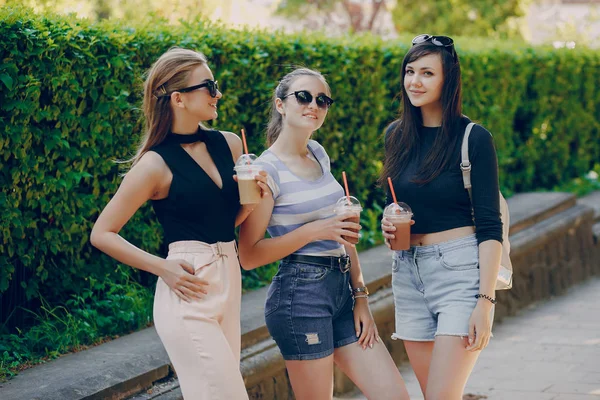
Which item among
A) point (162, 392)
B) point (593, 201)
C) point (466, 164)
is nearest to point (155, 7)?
point (593, 201)

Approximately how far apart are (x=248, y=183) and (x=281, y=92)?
0.54 meters

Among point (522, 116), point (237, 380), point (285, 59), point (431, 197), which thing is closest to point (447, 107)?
point (431, 197)

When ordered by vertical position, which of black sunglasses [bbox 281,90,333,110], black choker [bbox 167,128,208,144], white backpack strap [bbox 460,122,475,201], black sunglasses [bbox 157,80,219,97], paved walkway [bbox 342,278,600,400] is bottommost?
paved walkway [bbox 342,278,600,400]

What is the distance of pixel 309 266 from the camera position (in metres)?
3.76

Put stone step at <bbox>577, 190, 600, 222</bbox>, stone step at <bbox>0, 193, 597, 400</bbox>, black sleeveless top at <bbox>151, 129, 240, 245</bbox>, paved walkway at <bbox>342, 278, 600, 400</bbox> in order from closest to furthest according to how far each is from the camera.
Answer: black sleeveless top at <bbox>151, 129, 240, 245</bbox>
stone step at <bbox>0, 193, 597, 400</bbox>
paved walkway at <bbox>342, 278, 600, 400</bbox>
stone step at <bbox>577, 190, 600, 222</bbox>

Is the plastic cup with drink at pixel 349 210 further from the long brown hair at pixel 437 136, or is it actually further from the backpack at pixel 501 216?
the backpack at pixel 501 216

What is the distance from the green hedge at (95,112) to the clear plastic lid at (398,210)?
2.25m

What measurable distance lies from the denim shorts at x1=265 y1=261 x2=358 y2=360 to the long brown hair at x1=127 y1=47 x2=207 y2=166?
0.75 m

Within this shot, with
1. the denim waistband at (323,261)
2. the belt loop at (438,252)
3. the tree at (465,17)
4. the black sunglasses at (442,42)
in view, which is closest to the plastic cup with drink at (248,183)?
the denim waistband at (323,261)

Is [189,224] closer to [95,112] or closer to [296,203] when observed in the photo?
[296,203]

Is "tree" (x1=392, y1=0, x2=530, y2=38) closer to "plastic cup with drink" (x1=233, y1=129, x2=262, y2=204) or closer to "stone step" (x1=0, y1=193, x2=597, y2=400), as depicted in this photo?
"stone step" (x1=0, y1=193, x2=597, y2=400)

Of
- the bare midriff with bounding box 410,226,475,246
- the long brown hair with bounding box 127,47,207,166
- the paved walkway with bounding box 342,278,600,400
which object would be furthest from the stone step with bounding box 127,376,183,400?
the paved walkway with bounding box 342,278,600,400

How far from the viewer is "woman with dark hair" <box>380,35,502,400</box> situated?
3.72m

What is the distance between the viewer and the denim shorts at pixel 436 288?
3.76m
